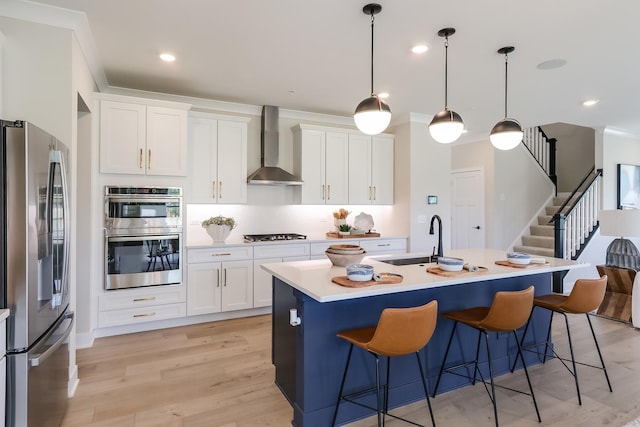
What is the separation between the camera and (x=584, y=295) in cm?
262

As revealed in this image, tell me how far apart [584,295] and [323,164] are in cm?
327

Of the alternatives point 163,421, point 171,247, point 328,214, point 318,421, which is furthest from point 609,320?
point 171,247

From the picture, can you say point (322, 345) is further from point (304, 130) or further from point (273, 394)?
point (304, 130)

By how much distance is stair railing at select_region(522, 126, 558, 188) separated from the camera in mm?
7402

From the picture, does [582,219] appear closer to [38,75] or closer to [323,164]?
[323,164]

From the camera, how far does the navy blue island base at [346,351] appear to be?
86.9 inches

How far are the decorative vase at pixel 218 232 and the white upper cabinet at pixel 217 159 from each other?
36cm

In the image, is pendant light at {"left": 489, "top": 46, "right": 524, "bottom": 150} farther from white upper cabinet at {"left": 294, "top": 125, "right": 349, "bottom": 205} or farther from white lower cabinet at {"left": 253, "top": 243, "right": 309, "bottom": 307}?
white lower cabinet at {"left": 253, "top": 243, "right": 309, "bottom": 307}

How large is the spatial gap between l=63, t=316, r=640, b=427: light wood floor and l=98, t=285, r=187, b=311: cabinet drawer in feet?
1.16

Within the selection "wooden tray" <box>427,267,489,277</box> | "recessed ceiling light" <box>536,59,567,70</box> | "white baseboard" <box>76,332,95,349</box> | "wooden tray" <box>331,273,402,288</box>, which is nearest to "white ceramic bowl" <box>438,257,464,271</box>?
"wooden tray" <box>427,267,489,277</box>

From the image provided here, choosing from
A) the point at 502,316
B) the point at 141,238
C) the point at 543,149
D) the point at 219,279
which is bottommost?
the point at 219,279

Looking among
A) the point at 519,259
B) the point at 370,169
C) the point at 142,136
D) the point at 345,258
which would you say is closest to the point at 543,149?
the point at 370,169

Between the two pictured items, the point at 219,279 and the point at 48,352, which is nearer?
the point at 48,352

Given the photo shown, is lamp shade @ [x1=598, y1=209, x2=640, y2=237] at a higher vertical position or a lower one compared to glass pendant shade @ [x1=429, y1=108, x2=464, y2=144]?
lower
